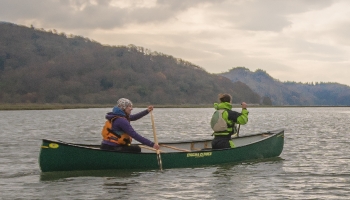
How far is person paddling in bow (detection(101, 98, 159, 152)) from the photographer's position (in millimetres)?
13789

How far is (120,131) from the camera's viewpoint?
14.1 m

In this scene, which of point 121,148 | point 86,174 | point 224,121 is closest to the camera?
point 86,174

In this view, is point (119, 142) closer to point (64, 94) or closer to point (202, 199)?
point (202, 199)

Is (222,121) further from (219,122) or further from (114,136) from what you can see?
(114,136)

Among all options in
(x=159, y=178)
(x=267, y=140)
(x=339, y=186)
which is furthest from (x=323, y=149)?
(x=159, y=178)

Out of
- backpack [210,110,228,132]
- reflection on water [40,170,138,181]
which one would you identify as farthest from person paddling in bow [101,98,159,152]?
backpack [210,110,228,132]

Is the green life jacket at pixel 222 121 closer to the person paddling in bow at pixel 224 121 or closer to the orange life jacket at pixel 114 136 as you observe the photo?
the person paddling in bow at pixel 224 121

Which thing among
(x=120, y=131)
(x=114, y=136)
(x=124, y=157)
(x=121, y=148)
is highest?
(x=120, y=131)

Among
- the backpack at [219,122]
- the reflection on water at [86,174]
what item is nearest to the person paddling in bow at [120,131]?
the reflection on water at [86,174]

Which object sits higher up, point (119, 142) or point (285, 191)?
point (119, 142)

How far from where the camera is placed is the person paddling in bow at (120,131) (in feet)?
45.2

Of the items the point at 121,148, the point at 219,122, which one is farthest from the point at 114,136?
the point at 219,122

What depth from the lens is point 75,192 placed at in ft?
38.8

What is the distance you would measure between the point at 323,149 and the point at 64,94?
564 feet
